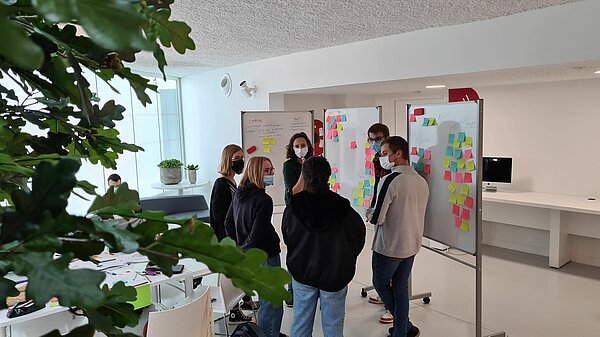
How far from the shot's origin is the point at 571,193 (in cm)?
527

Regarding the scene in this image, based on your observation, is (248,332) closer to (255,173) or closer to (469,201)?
(255,173)

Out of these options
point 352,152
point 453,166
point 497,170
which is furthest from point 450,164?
point 497,170

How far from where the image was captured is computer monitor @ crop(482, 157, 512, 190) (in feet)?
18.5

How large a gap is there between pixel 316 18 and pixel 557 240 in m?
3.92

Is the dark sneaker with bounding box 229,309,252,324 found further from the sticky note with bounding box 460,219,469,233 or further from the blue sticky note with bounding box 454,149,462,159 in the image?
the blue sticky note with bounding box 454,149,462,159

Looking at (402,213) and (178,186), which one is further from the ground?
(402,213)

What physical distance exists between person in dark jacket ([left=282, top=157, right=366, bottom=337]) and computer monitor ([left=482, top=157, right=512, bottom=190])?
3.77 m

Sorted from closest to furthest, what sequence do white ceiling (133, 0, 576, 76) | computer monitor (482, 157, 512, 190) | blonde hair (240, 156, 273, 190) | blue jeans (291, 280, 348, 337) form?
blue jeans (291, 280, 348, 337), white ceiling (133, 0, 576, 76), blonde hair (240, 156, 273, 190), computer monitor (482, 157, 512, 190)

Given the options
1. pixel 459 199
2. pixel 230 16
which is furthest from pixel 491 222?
pixel 230 16

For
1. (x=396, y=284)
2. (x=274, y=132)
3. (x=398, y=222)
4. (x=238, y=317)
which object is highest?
(x=274, y=132)

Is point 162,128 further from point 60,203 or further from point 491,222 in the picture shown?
point 60,203

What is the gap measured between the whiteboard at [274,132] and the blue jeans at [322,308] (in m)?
2.39

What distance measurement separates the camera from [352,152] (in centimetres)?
459

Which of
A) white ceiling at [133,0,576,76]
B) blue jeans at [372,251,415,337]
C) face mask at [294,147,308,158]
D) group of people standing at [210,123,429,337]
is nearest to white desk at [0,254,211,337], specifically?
group of people standing at [210,123,429,337]
